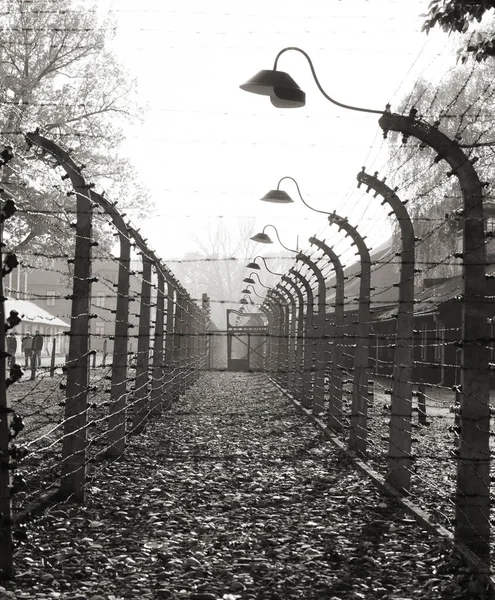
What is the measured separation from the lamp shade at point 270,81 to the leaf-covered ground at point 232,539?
352 cm

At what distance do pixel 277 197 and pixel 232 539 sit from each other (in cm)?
825

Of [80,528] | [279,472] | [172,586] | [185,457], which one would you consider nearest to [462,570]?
[172,586]

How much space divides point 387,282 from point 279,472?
100ft

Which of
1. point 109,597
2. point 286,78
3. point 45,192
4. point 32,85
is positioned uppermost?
point 32,85

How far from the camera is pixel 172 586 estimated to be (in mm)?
5203

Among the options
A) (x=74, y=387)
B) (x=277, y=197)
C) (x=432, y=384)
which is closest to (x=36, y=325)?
(x=277, y=197)

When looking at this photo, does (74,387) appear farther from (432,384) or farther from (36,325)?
(36,325)

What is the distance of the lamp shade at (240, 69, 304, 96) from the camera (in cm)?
738

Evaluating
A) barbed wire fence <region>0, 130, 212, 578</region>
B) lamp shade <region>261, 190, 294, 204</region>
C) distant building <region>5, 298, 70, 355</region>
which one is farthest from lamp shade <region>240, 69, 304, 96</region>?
distant building <region>5, 298, 70, 355</region>

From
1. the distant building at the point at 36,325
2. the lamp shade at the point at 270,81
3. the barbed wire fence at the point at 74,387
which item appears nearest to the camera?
the barbed wire fence at the point at 74,387

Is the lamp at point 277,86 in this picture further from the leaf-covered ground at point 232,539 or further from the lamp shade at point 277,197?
the lamp shade at point 277,197

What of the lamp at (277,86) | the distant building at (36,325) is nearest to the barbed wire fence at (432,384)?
the lamp at (277,86)

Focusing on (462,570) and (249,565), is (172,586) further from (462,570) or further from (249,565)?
(462,570)

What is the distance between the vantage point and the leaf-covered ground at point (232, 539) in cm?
515
